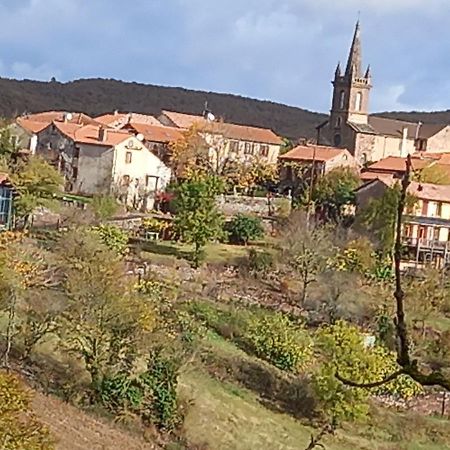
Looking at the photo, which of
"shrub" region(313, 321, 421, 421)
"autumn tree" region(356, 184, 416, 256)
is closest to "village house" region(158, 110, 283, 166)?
"autumn tree" region(356, 184, 416, 256)

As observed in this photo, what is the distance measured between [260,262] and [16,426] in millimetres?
19452

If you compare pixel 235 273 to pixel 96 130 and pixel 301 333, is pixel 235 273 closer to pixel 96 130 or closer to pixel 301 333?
pixel 301 333

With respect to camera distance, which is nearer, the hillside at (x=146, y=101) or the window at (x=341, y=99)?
the window at (x=341, y=99)

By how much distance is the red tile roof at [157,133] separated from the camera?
4398 cm

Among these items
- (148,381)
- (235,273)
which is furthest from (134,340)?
(235,273)

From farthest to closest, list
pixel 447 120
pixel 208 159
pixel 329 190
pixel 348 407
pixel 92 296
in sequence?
pixel 447 120 < pixel 208 159 < pixel 329 190 < pixel 348 407 < pixel 92 296

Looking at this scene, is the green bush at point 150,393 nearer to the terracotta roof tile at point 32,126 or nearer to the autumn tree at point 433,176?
the autumn tree at point 433,176

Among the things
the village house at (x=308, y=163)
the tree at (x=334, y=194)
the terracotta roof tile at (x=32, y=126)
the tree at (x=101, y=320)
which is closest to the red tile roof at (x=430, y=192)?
the tree at (x=334, y=194)

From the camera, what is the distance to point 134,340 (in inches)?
808

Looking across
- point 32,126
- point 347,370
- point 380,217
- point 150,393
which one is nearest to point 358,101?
point 32,126

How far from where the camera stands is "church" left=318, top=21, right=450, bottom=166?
177 feet

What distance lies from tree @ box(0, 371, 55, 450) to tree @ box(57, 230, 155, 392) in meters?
7.89

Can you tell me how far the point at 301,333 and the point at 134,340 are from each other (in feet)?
21.9

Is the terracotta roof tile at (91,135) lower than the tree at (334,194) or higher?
higher
